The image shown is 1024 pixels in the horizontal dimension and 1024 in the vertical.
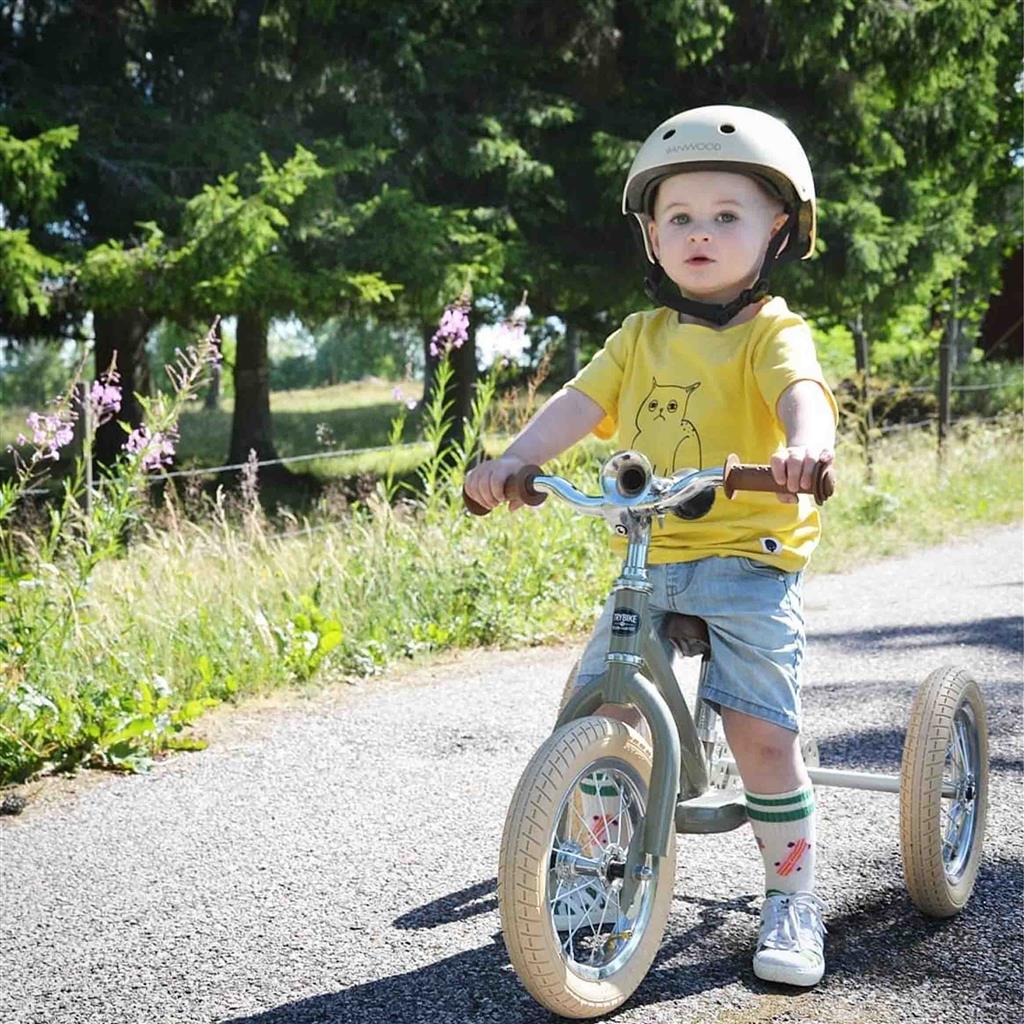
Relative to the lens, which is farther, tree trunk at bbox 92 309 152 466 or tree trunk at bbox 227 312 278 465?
tree trunk at bbox 227 312 278 465

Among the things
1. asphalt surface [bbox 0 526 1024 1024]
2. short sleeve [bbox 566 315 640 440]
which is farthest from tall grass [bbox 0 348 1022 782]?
short sleeve [bbox 566 315 640 440]

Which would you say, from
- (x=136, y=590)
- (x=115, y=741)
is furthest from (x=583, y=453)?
(x=115, y=741)

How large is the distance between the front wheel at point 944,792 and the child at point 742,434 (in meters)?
0.30

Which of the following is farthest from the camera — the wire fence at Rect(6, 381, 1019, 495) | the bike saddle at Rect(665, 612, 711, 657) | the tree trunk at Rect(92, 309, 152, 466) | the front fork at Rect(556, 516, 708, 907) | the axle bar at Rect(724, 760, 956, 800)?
the tree trunk at Rect(92, 309, 152, 466)

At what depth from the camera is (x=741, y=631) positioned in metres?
2.66

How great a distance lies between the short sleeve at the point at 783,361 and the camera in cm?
266

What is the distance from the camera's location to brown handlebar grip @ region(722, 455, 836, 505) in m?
2.23

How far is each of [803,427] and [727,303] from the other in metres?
0.40

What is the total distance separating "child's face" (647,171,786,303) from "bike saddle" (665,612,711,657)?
0.71 m

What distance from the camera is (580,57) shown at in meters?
12.8

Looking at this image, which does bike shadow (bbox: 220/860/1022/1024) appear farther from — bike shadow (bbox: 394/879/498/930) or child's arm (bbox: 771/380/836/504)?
child's arm (bbox: 771/380/836/504)

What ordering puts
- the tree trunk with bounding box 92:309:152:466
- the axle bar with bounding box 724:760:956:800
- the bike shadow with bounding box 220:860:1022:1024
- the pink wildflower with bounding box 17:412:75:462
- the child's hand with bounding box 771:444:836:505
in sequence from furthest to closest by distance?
the tree trunk with bounding box 92:309:152:466 → the pink wildflower with bounding box 17:412:75:462 → the axle bar with bounding box 724:760:956:800 → the bike shadow with bounding box 220:860:1022:1024 → the child's hand with bounding box 771:444:836:505

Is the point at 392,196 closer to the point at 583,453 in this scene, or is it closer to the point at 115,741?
the point at 583,453

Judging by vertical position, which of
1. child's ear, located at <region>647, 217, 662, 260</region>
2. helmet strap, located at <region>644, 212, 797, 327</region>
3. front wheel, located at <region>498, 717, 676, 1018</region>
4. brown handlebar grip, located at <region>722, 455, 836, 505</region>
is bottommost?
front wheel, located at <region>498, 717, 676, 1018</region>
